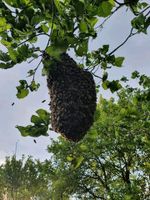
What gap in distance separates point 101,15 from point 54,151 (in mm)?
32861

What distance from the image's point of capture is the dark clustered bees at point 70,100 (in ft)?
8.55

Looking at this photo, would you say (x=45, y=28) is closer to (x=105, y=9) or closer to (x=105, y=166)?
(x=105, y=9)

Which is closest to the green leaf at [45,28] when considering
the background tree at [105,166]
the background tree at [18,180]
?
the background tree at [105,166]

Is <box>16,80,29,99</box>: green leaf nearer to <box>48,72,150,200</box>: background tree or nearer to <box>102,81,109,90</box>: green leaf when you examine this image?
<box>102,81,109,90</box>: green leaf

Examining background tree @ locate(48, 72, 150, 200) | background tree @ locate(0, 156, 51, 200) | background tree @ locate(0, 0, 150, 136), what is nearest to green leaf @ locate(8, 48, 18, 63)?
background tree @ locate(0, 0, 150, 136)

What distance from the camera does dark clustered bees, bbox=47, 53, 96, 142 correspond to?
8.55ft

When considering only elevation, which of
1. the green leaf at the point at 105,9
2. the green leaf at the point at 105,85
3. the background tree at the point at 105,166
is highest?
the background tree at the point at 105,166

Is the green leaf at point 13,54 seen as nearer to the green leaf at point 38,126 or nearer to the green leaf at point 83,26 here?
the green leaf at point 38,126

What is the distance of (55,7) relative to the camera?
265 cm

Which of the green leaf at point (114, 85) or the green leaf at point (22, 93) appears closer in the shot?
the green leaf at point (22, 93)

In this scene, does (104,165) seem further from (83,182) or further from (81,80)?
(81,80)

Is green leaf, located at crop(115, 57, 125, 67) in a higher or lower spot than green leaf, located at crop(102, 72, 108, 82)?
lower

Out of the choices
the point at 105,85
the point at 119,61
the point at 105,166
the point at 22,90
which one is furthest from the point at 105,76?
the point at 105,166

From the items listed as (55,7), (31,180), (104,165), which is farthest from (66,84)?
(31,180)
